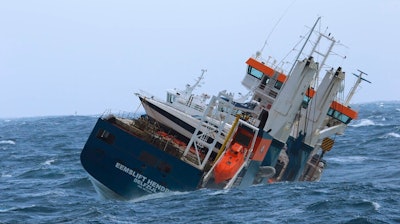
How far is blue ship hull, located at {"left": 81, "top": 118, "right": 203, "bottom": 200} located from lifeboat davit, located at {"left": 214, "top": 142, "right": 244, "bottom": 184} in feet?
4.80

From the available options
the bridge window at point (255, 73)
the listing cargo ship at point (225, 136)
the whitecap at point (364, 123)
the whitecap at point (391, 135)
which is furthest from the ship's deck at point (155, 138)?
the whitecap at point (364, 123)

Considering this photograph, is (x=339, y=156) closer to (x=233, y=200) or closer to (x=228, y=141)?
(x=228, y=141)

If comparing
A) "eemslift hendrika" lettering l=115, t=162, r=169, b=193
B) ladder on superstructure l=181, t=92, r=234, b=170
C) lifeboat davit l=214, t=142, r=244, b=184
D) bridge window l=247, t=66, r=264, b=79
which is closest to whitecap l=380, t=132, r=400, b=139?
bridge window l=247, t=66, r=264, b=79

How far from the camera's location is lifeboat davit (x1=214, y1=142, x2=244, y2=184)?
124ft

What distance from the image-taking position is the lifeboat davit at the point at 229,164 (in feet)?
124

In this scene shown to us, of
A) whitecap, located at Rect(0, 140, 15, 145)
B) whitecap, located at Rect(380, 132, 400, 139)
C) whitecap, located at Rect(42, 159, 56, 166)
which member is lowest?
whitecap, located at Rect(0, 140, 15, 145)

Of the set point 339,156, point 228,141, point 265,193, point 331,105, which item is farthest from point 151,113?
point 339,156

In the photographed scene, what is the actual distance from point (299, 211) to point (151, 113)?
624 inches

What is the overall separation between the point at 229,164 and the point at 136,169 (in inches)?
179

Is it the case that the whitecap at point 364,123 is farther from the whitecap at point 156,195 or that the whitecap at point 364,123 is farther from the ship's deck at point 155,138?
the whitecap at point 156,195

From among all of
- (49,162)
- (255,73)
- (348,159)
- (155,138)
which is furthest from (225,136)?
(348,159)

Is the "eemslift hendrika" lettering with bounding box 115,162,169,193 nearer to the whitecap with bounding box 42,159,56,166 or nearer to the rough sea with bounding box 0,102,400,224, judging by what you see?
the rough sea with bounding box 0,102,400,224

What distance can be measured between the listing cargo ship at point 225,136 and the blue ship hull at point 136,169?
46 millimetres

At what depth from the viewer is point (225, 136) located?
41906 millimetres
